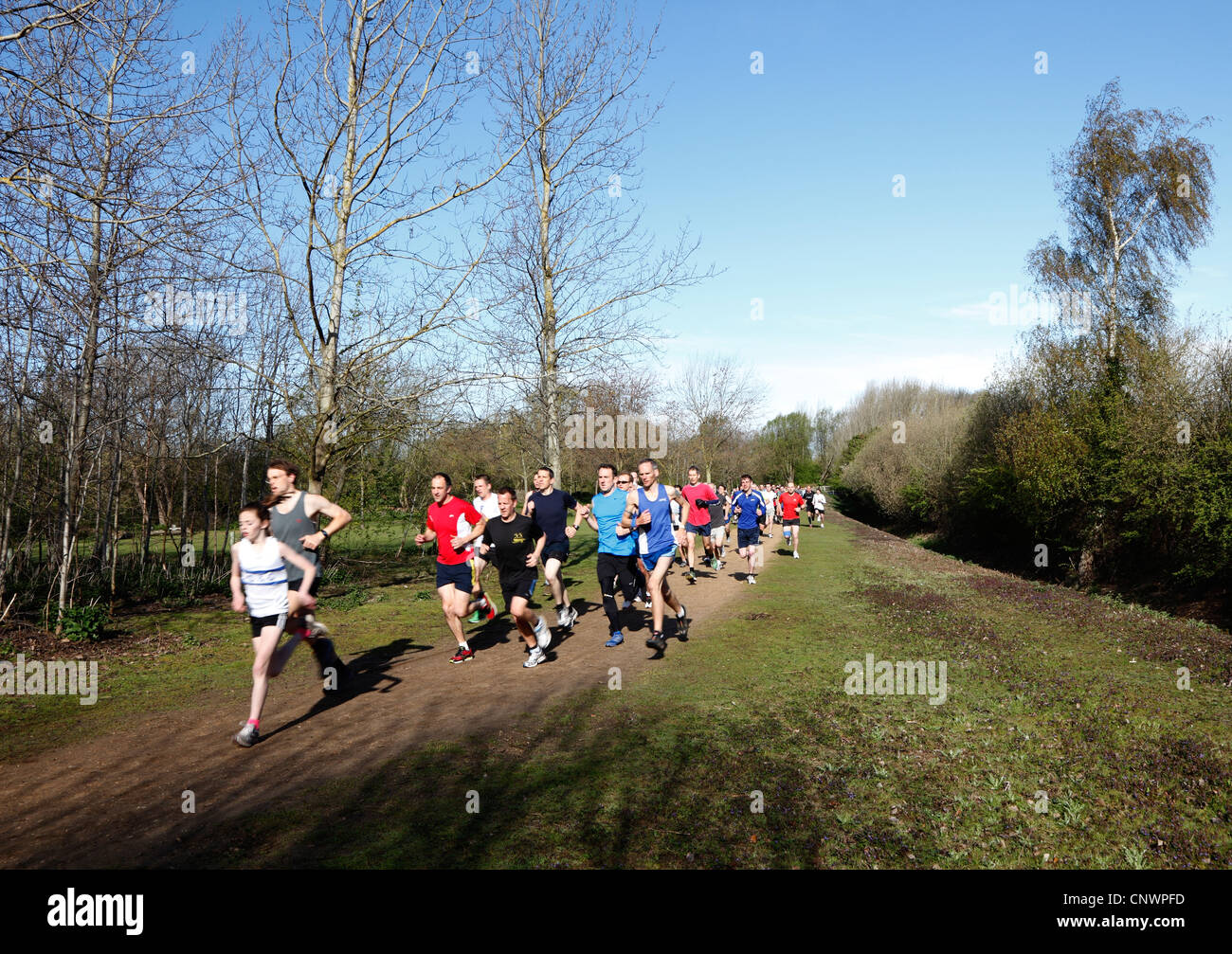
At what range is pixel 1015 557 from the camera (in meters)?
29.3

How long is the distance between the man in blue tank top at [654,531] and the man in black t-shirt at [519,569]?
4.42 feet

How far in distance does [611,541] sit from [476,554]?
1.91m

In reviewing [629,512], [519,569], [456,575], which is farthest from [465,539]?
[629,512]

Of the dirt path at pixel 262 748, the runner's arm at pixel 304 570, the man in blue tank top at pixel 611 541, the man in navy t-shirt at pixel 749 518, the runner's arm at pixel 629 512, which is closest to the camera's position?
the dirt path at pixel 262 748

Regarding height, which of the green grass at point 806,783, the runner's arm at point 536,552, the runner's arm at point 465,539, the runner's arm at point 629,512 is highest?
the runner's arm at point 629,512

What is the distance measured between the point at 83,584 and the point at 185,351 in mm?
5230

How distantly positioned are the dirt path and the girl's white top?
1.19 metres

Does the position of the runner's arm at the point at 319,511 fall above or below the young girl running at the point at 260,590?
above

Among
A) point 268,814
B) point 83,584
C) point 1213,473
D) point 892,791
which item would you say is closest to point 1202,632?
point 1213,473

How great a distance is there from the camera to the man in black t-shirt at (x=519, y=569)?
9125 millimetres

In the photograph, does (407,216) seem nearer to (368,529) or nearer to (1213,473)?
(368,529)

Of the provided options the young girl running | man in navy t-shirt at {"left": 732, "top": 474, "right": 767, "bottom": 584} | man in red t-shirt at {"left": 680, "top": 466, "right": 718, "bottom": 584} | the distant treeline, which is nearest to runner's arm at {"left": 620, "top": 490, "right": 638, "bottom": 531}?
the young girl running

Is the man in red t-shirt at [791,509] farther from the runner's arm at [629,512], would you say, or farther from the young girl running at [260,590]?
the young girl running at [260,590]

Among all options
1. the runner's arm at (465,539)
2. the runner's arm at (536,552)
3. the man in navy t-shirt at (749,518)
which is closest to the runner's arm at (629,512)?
the runner's arm at (536,552)
